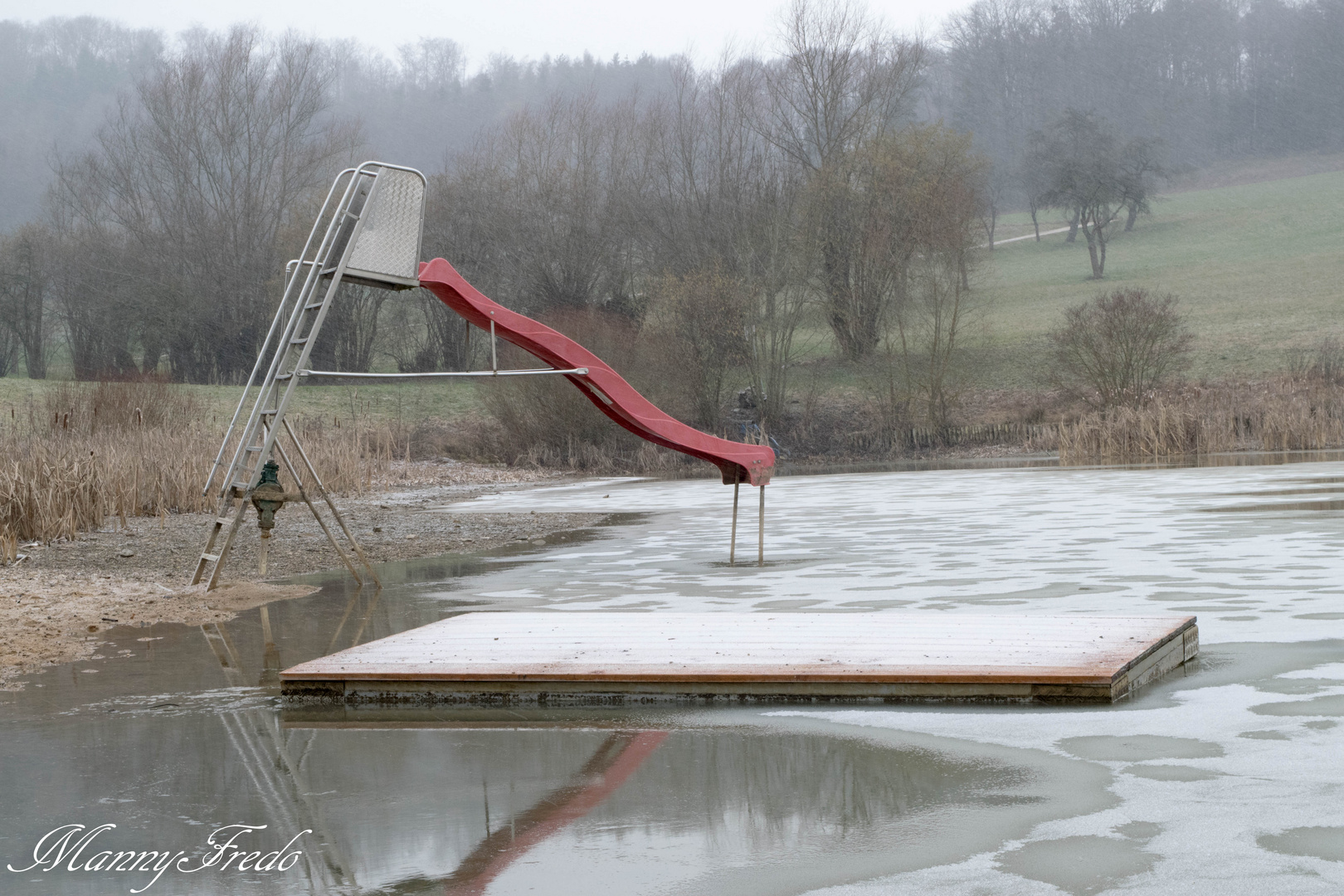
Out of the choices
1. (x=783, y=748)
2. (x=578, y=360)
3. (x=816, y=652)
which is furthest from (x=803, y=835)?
(x=578, y=360)

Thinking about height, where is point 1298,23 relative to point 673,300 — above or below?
above

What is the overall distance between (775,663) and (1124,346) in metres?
26.7

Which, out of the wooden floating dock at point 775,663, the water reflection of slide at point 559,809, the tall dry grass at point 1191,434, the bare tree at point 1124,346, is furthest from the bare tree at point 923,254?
the water reflection of slide at point 559,809

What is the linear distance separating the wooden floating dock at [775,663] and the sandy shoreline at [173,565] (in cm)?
195

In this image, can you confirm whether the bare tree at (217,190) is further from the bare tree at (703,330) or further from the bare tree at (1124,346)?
the bare tree at (1124,346)

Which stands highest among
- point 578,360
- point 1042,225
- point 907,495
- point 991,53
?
point 991,53

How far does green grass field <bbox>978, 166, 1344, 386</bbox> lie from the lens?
4166 cm

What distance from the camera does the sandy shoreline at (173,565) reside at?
7820 millimetres

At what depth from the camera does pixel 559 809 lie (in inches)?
159

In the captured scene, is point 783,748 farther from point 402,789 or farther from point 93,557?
point 93,557

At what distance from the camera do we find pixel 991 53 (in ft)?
276

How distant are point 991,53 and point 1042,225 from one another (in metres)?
14.0

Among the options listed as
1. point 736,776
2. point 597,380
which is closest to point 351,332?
point 597,380

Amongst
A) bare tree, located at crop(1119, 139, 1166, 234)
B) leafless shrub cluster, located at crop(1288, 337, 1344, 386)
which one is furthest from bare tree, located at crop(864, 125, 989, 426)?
bare tree, located at crop(1119, 139, 1166, 234)
